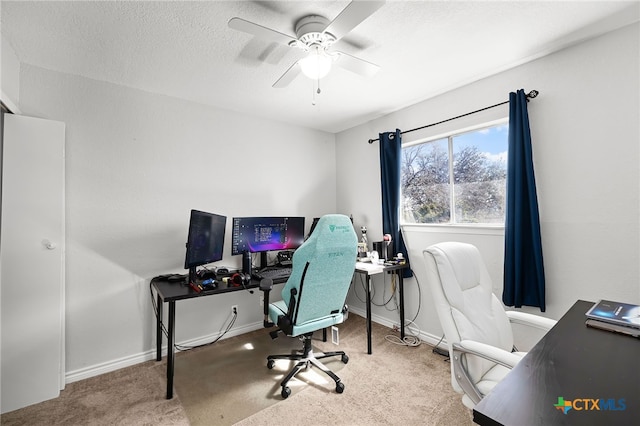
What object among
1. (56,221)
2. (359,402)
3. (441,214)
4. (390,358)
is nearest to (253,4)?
(56,221)

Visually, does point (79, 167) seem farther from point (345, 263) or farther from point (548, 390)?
point (548, 390)

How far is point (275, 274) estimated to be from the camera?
265 cm

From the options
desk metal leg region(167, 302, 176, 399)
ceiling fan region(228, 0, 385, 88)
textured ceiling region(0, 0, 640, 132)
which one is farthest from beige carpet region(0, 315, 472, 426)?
textured ceiling region(0, 0, 640, 132)

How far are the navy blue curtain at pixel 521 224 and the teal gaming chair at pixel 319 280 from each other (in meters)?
1.25

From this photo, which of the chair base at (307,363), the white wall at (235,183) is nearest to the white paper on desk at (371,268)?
the white wall at (235,183)

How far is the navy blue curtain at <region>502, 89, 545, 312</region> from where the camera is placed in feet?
6.75

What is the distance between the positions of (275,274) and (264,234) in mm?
493

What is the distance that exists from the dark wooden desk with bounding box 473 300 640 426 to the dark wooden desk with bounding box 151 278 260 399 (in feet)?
6.04

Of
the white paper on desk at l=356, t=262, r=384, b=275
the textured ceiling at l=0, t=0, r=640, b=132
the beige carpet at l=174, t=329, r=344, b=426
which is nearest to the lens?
the textured ceiling at l=0, t=0, r=640, b=132

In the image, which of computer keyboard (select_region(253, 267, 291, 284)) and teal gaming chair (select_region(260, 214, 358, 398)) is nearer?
teal gaming chair (select_region(260, 214, 358, 398))

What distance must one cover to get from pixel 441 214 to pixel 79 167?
3316mm

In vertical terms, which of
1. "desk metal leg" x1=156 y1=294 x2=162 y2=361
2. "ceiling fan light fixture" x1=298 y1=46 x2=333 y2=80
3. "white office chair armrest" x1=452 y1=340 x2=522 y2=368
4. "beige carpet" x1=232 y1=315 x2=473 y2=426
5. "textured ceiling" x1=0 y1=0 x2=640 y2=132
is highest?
"textured ceiling" x1=0 y1=0 x2=640 y2=132

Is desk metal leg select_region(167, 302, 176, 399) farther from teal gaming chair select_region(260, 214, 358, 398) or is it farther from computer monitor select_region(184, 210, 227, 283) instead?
teal gaming chair select_region(260, 214, 358, 398)

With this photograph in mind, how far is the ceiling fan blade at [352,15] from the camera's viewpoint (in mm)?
1283
